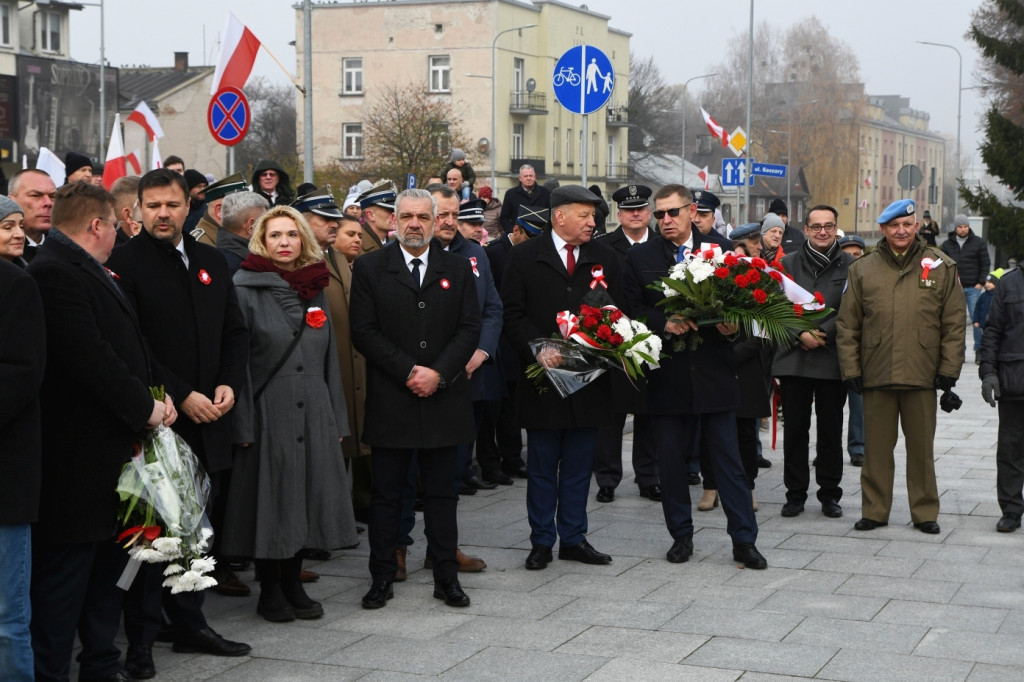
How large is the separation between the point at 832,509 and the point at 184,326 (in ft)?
17.0

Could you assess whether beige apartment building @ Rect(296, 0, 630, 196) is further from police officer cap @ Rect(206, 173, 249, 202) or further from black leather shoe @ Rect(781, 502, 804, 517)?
police officer cap @ Rect(206, 173, 249, 202)

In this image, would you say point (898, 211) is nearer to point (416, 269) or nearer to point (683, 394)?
point (683, 394)

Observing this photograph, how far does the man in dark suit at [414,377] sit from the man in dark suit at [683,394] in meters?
1.37

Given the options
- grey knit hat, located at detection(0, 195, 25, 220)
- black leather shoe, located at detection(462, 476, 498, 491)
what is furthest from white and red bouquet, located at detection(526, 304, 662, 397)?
grey knit hat, located at detection(0, 195, 25, 220)

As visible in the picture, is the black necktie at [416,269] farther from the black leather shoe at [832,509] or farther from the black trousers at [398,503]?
the black leather shoe at [832,509]

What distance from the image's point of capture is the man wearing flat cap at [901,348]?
8.98m

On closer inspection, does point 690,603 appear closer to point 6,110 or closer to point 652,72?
point 6,110

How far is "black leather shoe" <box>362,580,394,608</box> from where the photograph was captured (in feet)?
23.3

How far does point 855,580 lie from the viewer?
7.70m

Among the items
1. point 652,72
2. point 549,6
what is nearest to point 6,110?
A: point 549,6

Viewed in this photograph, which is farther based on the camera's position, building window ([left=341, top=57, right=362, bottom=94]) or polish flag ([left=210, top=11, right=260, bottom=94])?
building window ([left=341, top=57, right=362, bottom=94])

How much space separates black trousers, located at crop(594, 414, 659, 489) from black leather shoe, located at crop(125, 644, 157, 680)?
15.7ft

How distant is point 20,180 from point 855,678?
4799mm

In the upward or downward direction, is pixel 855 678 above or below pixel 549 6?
below
